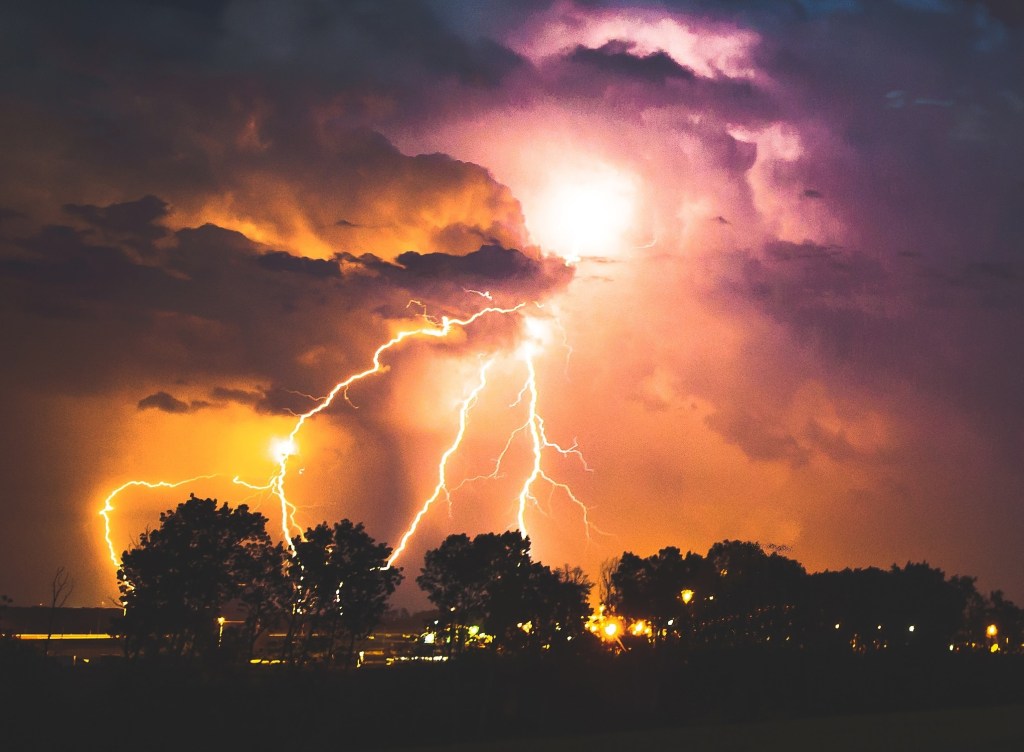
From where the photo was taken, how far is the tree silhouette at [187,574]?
30.2 m

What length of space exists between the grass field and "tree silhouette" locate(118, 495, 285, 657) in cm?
1186

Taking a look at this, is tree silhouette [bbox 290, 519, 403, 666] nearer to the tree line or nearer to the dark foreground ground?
the tree line

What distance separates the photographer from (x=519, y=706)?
82.8ft

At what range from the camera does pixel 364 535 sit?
35875 millimetres

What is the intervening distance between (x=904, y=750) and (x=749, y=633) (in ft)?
125

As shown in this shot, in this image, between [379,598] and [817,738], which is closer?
[817,738]

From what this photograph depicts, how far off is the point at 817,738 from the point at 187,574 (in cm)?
1915

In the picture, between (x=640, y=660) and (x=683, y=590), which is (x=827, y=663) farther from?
(x=683, y=590)

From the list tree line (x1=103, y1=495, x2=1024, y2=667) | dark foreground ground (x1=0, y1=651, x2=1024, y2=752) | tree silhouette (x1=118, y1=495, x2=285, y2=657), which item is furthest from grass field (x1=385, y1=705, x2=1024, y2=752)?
tree silhouette (x1=118, y1=495, x2=285, y2=657)

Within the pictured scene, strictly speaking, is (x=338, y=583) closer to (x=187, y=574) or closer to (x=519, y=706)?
(x=187, y=574)

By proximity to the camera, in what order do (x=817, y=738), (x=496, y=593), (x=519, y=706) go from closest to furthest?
(x=817, y=738) < (x=519, y=706) < (x=496, y=593)

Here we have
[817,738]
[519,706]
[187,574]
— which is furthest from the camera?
[187,574]

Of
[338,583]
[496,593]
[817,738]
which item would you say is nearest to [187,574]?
[338,583]

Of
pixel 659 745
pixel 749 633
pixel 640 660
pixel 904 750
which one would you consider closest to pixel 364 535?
pixel 640 660
